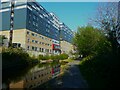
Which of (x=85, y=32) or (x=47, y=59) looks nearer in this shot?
(x=85, y=32)

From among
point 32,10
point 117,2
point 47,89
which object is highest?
point 32,10

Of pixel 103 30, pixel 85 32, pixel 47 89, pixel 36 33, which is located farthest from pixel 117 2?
pixel 36 33

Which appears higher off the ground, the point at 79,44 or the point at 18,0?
the point at 18,0

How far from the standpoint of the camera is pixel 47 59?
62.9 m

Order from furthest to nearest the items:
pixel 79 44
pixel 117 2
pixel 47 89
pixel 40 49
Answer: pixel 40 49, pixel 79 44, pixel 117 2, pixel 47 89

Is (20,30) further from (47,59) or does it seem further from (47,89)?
(47,89)

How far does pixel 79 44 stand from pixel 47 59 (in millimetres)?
12318

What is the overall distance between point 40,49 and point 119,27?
57077 mm

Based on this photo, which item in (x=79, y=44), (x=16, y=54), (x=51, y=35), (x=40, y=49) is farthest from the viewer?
(x=51, y=35)

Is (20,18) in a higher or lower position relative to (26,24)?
higher

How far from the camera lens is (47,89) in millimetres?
12625

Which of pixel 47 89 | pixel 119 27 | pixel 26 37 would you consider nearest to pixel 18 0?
pixel 26 37

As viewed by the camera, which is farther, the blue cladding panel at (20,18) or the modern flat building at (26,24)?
the modern flat building at (26,24)

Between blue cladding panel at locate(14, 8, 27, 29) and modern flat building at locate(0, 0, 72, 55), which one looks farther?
modern flat building at locate(0, 0, 72, 55)
